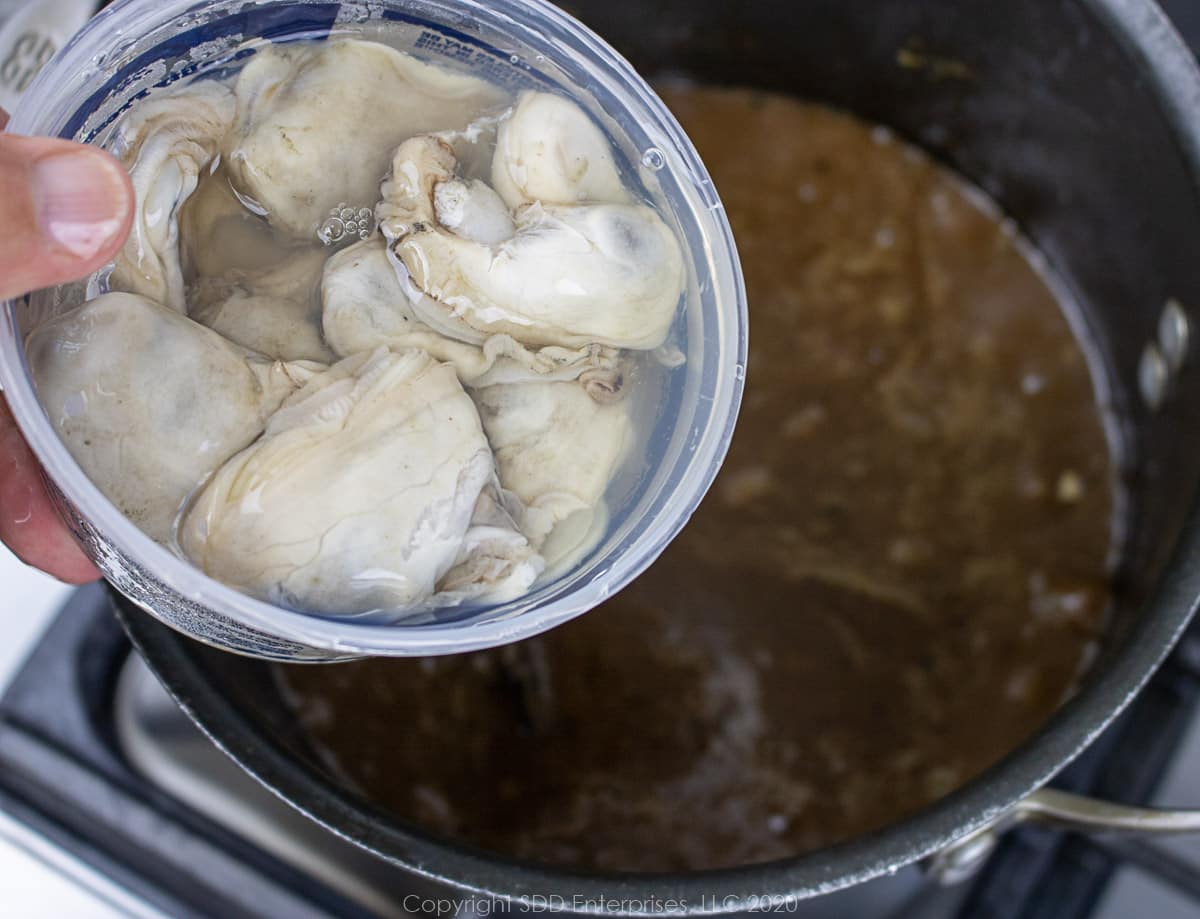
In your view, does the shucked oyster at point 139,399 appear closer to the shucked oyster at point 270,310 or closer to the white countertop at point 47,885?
the shucked oyster at point 270,310

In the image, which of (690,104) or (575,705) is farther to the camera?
(690,104)

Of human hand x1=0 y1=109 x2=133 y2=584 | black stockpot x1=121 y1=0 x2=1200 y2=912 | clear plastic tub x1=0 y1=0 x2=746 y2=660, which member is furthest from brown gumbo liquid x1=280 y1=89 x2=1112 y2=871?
human hand x1=0 y1=109 x2=133 y2=584

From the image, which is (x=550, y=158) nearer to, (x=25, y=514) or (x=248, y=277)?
(x=248, y=277)

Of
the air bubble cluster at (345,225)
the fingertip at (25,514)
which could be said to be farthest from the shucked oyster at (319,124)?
the fingertip at (25,514)

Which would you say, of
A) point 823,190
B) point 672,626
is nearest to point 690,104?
point 823,190

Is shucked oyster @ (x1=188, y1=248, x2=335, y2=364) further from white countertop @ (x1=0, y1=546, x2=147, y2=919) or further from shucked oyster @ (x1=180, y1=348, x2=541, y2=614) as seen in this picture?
white countertop @ (x1=0, y1=546, x2=147, y2=919)

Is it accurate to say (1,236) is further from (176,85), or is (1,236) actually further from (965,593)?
(965,593)
